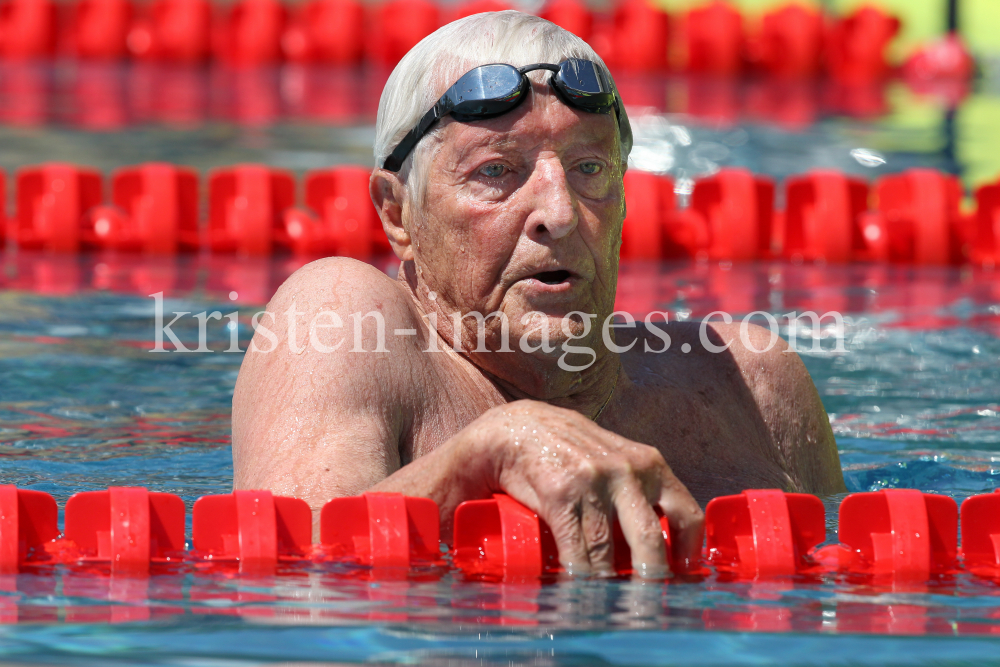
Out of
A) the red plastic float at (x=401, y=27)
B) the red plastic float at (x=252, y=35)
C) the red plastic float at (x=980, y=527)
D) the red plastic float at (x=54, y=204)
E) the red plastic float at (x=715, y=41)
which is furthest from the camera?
the red plastic float at (x=252, y=35)

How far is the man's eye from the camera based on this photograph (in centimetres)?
288

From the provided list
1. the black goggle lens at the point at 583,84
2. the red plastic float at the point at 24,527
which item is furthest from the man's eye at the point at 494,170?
the red plastic float at the point at 24,527

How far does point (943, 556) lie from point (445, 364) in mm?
1102

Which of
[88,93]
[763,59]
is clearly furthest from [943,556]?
[763,59]

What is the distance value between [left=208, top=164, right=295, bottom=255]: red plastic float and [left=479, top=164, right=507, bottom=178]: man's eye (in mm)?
4490

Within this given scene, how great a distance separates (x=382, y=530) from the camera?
2.51 metres

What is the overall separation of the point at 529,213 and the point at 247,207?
4.59 metres

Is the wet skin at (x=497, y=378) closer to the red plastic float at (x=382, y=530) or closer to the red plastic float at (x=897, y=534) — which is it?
the red plastic float at (x=382, y=530)

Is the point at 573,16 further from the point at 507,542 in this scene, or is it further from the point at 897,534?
the point at 507,542

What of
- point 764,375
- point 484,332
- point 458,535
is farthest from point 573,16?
point 458,535

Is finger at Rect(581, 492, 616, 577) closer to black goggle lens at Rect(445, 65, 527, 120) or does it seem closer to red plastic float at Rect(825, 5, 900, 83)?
black goggle lens at Rect(445, 65, 527, 120)

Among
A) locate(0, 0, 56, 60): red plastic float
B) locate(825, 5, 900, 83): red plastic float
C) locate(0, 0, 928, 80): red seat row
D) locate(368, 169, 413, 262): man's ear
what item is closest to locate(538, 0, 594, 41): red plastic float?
locate(0, 0, 928, 80): red seat row

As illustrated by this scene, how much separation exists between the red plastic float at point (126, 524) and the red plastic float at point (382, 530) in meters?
0.31

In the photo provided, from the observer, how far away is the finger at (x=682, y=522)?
244cm
